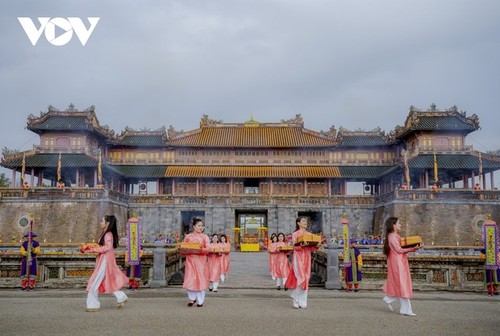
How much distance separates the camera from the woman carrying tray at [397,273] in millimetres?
8031

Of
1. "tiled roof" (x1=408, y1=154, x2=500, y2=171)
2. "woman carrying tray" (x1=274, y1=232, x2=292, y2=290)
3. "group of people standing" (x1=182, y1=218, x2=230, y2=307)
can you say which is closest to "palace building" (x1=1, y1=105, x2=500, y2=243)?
"tiled roof" (x1=408, y1=154, x2=500, y2=171)

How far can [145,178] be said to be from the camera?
40906 millimetres

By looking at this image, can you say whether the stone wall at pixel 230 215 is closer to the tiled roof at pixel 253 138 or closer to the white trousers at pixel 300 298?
the tiled roof at pixel 253 138

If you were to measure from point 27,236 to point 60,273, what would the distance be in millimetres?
1362

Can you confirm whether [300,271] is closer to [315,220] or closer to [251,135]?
[315,220]

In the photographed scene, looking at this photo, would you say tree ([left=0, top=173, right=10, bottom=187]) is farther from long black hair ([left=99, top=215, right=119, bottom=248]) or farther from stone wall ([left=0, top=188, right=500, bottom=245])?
long black hair ([left=99, top=215, right=119, bottom=248])

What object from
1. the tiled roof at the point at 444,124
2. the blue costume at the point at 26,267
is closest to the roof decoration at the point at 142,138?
the tiled roof at the point at 444,124

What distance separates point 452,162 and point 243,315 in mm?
32853

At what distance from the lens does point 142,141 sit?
137ft

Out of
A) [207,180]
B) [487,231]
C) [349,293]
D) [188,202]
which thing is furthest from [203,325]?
[207,180]

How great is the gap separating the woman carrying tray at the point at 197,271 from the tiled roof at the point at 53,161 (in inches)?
1134

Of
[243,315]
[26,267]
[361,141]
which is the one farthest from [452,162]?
[26,267]

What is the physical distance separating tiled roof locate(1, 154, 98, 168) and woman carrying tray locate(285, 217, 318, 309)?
97.6 feet

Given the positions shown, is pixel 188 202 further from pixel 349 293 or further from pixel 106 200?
pixel 349 293
